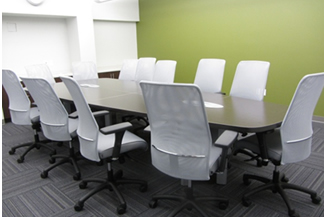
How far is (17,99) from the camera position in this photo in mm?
3021

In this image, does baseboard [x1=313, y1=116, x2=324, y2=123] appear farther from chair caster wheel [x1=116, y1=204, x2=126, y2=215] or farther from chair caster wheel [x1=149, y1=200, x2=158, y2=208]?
chair caster wheel [x1=116, y1=204, x2=126, y2=215]

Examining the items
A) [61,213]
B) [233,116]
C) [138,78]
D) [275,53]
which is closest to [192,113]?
[233,116]

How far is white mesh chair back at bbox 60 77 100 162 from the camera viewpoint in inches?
74.7

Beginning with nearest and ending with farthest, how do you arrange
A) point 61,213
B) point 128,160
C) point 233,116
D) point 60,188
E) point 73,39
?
1. point 233,116
2. point 61,213
3. point 60,188
4. point 128,160
5. point 73,39

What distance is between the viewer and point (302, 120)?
1804 millimetres

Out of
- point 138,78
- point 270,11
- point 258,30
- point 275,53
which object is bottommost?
point 138,78

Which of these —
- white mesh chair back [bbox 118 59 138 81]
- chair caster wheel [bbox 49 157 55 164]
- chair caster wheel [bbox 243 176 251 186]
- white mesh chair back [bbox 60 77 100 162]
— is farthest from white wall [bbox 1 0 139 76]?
chair caster wheel [bbox 243 176 251 186]

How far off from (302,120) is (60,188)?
7.10 feet

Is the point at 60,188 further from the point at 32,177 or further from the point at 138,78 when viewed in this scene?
the point at 138,78

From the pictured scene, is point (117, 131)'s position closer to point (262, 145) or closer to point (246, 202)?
point (262, 145)

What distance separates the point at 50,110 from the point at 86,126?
594 millimetres

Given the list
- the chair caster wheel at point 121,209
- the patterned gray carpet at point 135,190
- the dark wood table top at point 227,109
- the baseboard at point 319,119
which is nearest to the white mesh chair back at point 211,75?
the dark wood table top at point 227,109

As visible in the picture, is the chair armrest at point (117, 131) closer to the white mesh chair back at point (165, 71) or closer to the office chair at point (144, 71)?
the white mesh chair back at point (165, 71)

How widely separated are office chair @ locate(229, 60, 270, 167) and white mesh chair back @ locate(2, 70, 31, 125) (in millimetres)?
2430
